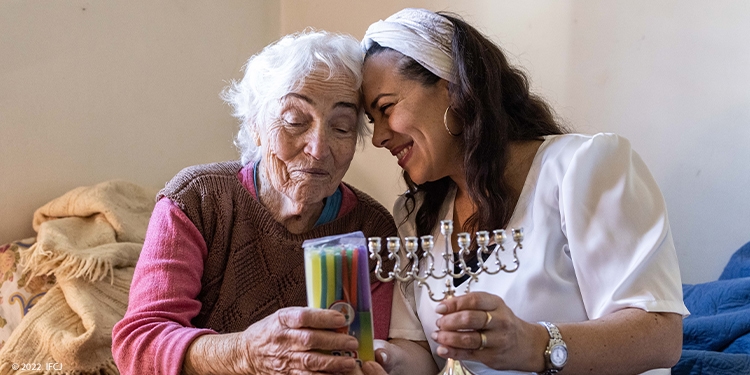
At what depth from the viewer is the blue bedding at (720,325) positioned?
153 centimetres

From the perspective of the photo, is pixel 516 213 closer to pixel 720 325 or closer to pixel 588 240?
pixel 588 240

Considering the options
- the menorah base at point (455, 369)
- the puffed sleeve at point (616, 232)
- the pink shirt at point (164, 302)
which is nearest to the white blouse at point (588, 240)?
the puffed sleeve at point (616, 232)

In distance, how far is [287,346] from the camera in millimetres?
1060

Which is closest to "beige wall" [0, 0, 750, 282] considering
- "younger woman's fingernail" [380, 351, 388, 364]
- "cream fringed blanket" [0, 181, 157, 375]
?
"cream fringed blanket" [0, 181, 157, 375]

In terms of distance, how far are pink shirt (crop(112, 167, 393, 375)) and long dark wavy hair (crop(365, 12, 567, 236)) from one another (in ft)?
1.23

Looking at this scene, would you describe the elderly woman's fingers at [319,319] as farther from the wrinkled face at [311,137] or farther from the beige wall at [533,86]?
the beige wall at [533,86]

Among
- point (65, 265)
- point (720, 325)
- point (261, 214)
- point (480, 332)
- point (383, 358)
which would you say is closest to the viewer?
point (480, 332)

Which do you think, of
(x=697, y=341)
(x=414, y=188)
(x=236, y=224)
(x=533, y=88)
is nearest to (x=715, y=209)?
(x=697, y=341)

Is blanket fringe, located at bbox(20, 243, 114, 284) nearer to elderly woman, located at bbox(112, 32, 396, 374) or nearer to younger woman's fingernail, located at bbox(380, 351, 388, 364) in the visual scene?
elderly woman, located at bbox(112, 32, 396, 374)

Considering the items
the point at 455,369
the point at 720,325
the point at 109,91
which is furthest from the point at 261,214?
the point at 720,325

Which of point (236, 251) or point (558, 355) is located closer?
point (558, 355)

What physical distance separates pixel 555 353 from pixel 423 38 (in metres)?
0.74

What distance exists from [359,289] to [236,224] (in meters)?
0.56

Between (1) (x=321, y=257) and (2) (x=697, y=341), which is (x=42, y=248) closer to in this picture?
(1) (x=321, y=257)
